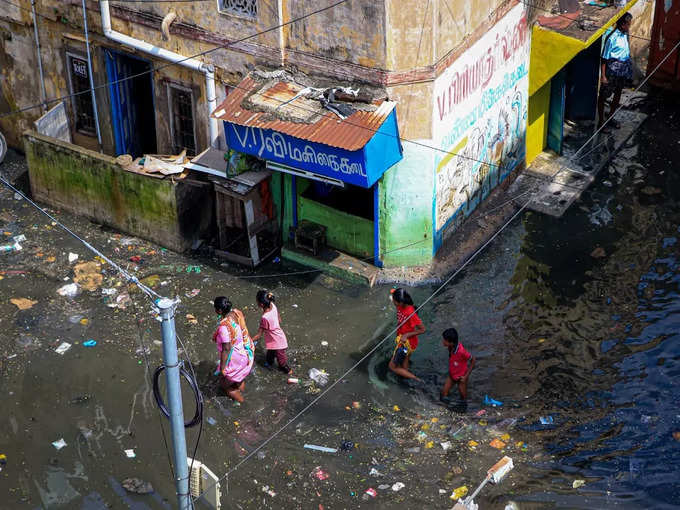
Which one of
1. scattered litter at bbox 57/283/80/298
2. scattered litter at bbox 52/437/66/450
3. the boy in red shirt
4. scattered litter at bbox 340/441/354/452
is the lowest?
scattered litter at bbox 52/437/66/450

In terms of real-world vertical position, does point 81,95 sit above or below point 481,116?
below

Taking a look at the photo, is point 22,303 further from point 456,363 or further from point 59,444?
point 456,363

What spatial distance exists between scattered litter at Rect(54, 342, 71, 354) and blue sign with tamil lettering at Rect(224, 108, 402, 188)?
133 inches

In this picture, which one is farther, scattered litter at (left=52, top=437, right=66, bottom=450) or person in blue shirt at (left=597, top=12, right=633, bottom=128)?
person in blue shirt at (left=597, top=12, right=633, bottom=128)

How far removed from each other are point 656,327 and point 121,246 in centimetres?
771

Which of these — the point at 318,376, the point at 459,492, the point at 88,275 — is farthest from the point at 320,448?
the point at 88,275

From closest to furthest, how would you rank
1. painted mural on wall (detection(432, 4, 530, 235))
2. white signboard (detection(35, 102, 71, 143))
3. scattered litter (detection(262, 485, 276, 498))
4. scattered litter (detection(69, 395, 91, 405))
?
1. scattered litter (detection(262, 485, 276, 498))
2. scattered litter (detection(69, 395, 91, 405))
3. painted mural on wall (detection(432, 4, 530, 235))
4. white signboard (detection(35, 102, 71, 143))

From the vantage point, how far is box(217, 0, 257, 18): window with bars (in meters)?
12.8

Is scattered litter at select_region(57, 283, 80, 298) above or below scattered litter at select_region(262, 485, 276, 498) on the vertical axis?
above

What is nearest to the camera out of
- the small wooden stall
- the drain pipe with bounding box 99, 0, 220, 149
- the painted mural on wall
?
the painted mural on wall

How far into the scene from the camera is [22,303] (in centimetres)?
1330

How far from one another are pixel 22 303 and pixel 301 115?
15.3ft

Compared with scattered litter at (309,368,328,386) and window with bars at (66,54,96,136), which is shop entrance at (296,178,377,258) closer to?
scattered litter at (309,368,328,386)

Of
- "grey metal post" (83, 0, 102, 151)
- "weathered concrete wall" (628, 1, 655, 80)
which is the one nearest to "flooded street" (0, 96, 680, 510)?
"grey metal post" (83, 0, 102, 151)
